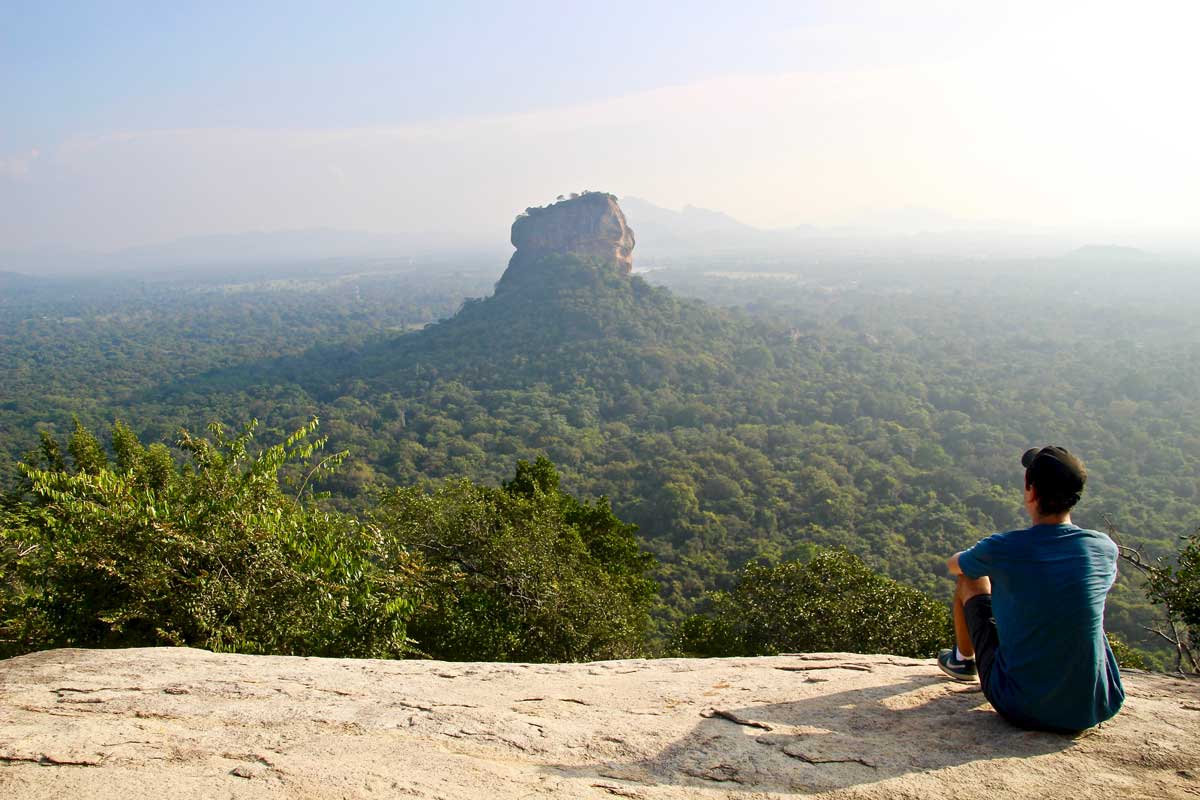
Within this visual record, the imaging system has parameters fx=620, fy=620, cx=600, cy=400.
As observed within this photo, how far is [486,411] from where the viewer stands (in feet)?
206

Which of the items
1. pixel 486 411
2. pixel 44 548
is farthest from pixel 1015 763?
pixel 486 411

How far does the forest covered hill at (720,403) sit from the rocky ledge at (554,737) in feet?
27.4

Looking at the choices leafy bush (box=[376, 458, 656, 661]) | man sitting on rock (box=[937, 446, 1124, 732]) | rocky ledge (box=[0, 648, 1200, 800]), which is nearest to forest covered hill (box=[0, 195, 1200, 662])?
leafy bush (box=[376, 458, 656, 661])

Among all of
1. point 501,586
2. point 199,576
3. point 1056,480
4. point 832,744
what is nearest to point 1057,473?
point 1056,480

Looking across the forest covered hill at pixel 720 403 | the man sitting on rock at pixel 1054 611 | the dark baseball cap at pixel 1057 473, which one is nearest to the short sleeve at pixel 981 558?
the man sitting on rock at pixel 1054 611

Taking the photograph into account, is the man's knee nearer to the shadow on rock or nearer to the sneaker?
the sneaker

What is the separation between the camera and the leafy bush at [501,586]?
9492 mm

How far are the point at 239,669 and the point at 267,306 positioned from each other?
173 meters

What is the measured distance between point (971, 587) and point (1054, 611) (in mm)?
517

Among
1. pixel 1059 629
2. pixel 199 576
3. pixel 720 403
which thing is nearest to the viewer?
pixel 1059 629

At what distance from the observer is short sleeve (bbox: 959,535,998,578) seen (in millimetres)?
2997

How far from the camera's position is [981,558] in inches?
119

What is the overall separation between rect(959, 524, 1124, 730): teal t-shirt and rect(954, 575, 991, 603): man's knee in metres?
0.36

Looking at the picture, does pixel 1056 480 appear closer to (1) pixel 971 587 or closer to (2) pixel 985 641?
(1) pixel 971 587
